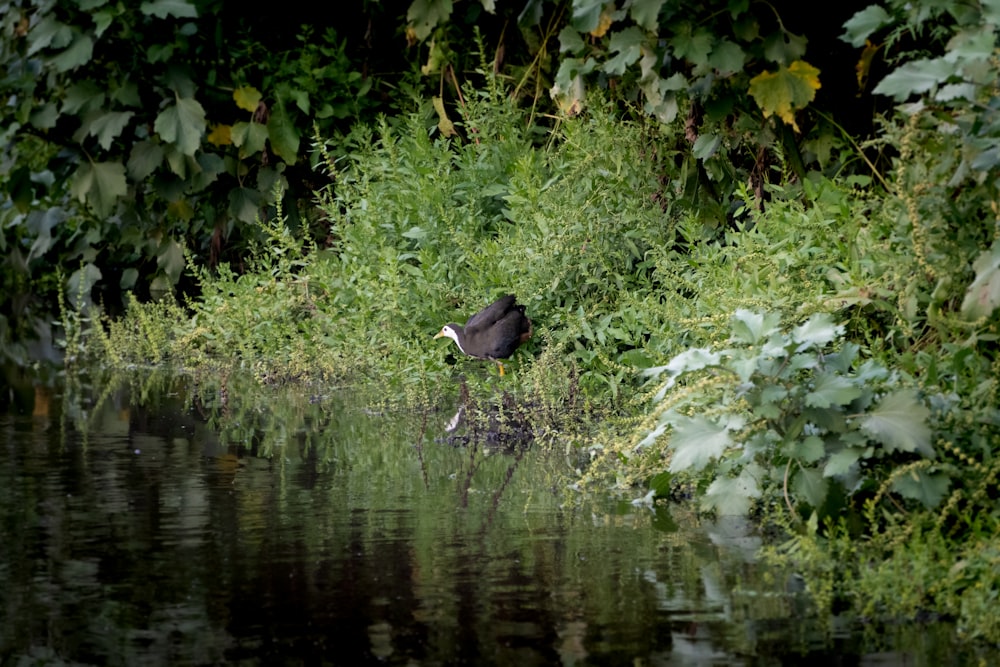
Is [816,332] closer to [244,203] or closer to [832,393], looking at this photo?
[832,393]

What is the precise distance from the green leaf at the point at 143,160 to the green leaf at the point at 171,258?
31.4 inches

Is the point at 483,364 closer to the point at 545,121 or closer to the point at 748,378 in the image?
the point at 545,121

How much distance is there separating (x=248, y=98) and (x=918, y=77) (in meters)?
7.36

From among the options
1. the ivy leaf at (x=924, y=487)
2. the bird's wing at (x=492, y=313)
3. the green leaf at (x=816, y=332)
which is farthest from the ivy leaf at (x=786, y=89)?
the ivy leaf at (x=924, y=487)

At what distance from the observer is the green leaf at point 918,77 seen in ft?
15.7

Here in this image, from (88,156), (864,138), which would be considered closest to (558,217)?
(864,138)

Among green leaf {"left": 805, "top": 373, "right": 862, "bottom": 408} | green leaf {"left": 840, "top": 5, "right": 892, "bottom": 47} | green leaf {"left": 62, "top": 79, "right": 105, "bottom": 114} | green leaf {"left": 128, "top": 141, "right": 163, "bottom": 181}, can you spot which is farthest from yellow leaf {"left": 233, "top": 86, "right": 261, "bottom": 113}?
green leaf {"left": 805, "top": 373, "right": 862, "bottom": 408}

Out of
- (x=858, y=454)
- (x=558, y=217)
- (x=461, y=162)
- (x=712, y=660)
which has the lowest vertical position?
(x=712, y=660)

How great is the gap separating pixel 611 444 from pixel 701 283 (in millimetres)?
1470

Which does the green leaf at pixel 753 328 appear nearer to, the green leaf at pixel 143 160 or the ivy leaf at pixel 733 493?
the ivy leaf at pixel 733 493

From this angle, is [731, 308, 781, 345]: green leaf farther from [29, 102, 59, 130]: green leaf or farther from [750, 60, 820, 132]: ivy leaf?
[29, 102, 59, 130]: green leaf

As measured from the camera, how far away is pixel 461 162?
32.5 ft

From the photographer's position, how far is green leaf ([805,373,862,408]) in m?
4.73

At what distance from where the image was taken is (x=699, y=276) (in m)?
7.31
